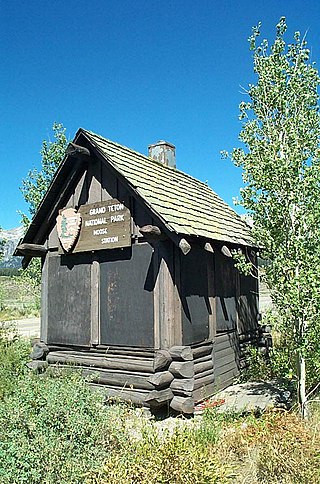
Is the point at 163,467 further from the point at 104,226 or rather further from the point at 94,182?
the point at 94,182

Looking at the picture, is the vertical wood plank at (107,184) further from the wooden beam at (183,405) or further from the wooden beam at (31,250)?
the wooden beam at (183,405)

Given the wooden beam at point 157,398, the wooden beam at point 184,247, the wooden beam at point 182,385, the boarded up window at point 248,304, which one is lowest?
the wooden beam at point 157,398

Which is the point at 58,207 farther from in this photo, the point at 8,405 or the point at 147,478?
the point at 147,478

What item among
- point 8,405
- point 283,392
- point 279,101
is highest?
point 279,101

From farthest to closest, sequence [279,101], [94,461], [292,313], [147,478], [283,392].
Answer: [283,392]
[279,101]
[292,313]
[94,461]
[147,478]

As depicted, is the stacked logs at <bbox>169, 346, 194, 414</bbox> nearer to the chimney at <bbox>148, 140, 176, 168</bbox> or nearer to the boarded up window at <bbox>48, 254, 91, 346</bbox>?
the boarded up window at <bbox>48, 254, 91, 346</bbox>

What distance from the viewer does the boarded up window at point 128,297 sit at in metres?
8.11

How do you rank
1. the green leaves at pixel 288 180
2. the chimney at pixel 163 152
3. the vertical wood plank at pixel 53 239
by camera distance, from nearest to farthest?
the green leaves at pixel 288 180, the vertical wood plank at pixel 53 239, the chimney at pixel 163 152

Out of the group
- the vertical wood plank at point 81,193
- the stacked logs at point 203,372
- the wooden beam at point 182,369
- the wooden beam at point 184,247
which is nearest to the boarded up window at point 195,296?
the stacked logs at point 203,372

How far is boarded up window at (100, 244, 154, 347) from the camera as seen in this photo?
811cm

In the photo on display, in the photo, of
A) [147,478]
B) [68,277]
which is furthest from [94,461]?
[68,277]

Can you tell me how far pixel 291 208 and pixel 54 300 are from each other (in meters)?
5.49

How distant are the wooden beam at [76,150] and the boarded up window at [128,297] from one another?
6.69 ft

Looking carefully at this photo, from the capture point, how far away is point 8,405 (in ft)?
15.3
